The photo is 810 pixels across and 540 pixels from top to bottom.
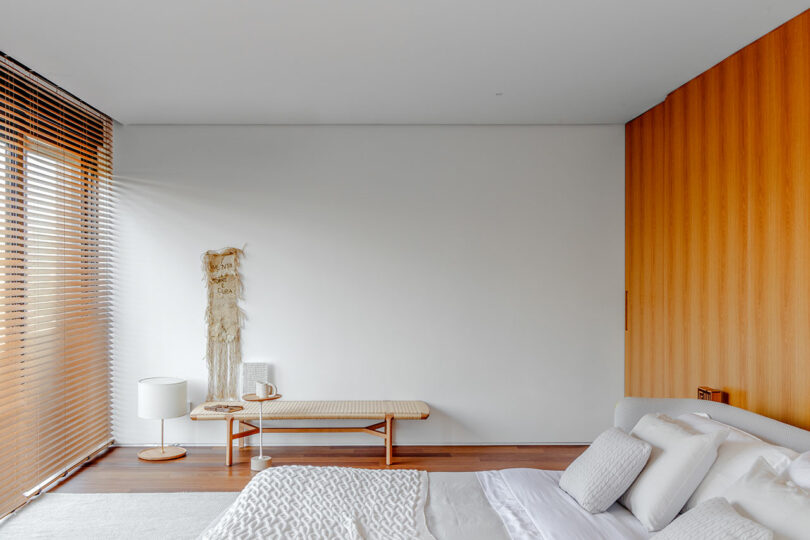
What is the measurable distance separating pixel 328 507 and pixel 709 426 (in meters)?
1.71

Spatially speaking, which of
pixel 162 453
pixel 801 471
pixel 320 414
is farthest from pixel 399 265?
pixel 801 471

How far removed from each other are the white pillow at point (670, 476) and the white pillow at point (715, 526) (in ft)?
0.87

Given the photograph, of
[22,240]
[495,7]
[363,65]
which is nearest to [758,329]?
[495,7]

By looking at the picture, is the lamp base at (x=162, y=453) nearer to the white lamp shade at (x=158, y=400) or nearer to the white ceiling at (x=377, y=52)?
the white lamp shade at (x=158, y=400)

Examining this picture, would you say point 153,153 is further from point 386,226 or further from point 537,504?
point 537,504

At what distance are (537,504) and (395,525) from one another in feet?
2.02

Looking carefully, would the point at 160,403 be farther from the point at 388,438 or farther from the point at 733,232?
the point at 733,232

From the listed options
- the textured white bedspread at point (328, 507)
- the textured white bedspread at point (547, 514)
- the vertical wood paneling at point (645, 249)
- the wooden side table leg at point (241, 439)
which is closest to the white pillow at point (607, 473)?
the textured white bedspread at point (547, 514)

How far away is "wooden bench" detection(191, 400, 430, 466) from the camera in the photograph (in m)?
4.28

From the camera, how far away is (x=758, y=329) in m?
3.02

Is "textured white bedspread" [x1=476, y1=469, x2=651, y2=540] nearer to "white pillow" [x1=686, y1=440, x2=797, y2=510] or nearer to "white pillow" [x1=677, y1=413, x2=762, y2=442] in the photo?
"white pillow" [x1=686, y1=440, x2=797, y2=510]

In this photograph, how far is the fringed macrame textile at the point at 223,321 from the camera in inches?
186

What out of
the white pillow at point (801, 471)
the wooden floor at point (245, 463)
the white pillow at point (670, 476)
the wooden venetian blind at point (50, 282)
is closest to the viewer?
the white pillow at point (801, 471)

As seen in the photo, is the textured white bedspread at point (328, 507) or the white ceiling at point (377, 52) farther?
the white ceiling at point (377, 52)
